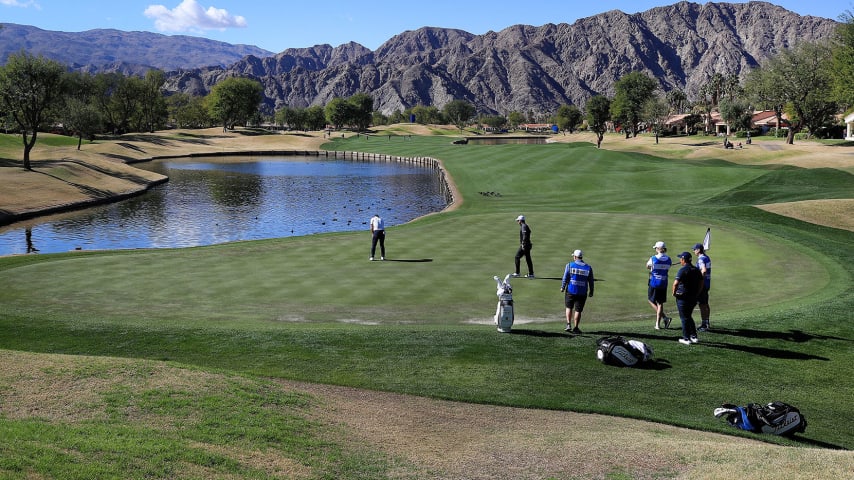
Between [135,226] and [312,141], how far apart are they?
135125 millimetres

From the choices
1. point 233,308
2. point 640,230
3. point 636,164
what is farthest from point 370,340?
point 636,164

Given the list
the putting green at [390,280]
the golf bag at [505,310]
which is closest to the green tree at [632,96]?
the putting green at [390,280]

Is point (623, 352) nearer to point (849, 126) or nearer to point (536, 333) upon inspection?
point (536, 333)

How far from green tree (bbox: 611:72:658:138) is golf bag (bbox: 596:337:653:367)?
15904 cm

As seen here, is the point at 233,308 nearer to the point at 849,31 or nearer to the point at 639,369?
the point at 639,369

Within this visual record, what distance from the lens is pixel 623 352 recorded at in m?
15.5

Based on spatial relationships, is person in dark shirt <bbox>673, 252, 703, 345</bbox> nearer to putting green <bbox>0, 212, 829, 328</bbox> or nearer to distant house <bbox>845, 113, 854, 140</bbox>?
putting green <bbox>0, 212, 829, 328</bbox>

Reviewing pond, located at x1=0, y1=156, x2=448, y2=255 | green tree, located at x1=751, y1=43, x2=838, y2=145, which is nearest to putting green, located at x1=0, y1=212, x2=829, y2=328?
pond, located at x1=0, y1=156, x2=448, y2=255

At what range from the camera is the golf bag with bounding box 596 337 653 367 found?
50.7ft

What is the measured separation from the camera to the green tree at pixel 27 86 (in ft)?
241

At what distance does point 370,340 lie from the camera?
17.0 metres

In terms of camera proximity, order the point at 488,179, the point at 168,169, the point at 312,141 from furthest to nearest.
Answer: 1. the point at 312,141
2. the point at 168,169
3. the point at 488,179

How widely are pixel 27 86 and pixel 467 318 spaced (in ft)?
243

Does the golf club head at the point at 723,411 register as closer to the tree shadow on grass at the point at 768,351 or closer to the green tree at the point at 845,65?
the tree shadow on grass at the point at 768,351
